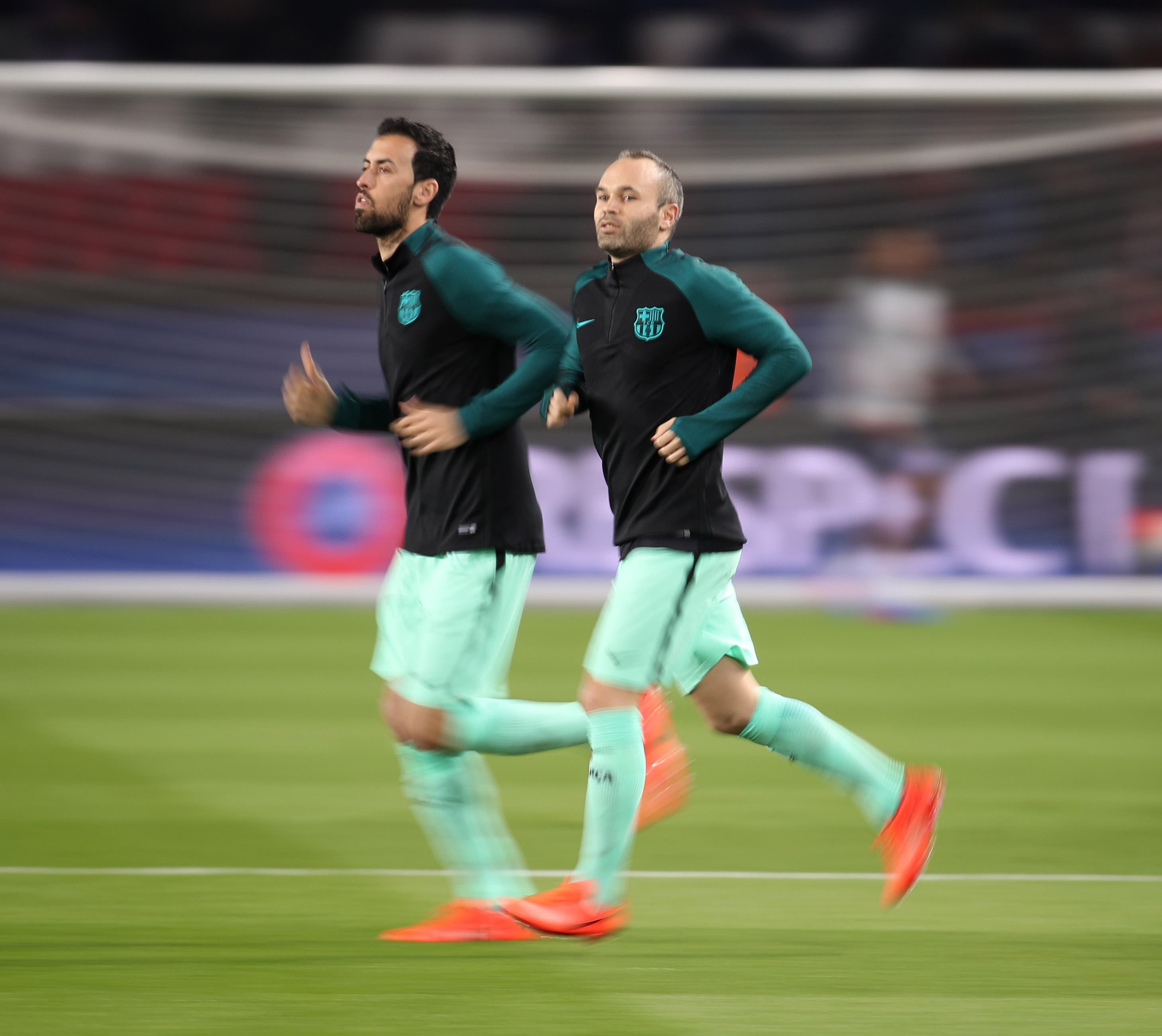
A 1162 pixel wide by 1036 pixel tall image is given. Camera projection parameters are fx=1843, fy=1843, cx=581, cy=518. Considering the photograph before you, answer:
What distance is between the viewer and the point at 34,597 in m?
10.9

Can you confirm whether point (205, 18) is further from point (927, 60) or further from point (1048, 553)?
point (1048, 553)

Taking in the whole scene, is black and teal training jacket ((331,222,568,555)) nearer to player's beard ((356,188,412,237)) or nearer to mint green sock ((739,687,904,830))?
player's beard ((356,188,412,237))

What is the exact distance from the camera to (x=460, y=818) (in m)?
4.09

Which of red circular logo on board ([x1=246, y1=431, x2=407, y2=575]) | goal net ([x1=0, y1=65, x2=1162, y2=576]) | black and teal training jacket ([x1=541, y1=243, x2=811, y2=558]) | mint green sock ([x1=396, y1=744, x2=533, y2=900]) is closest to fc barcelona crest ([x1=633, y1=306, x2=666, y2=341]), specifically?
black and teal training jacket ([x1=541, y1=243, x2=811, y2=558])

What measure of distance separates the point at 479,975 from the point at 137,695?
418cm

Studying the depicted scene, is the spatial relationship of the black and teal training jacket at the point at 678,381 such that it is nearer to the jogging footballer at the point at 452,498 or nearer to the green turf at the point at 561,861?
the jogging footballer at the point at 452,498

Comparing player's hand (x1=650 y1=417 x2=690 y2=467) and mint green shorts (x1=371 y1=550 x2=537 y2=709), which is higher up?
player's hand (x1=650 y1=417 x2=690 y2=467)

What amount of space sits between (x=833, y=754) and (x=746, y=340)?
0.98m

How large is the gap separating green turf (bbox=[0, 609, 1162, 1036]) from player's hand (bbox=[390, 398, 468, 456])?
109cm

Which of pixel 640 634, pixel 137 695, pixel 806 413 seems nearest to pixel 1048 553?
pixel 806 413

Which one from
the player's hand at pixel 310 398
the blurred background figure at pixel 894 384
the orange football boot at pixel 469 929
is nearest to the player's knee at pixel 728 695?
the orange football boot at pixel 469 929

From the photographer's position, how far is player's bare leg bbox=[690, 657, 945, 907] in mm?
4191

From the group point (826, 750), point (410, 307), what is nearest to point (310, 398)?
point (410, 307)

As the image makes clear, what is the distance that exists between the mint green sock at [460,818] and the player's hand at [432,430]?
0.67 metres
